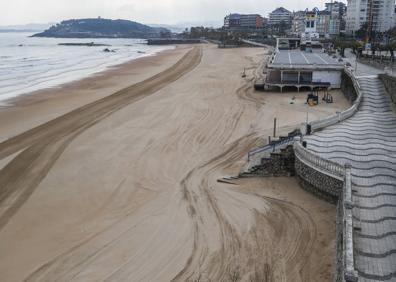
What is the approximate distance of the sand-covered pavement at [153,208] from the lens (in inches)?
468

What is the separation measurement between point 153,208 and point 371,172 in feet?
24.4

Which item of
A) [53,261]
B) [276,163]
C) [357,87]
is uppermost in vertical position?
[357,87]

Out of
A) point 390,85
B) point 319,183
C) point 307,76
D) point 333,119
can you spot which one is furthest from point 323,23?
point 319,183

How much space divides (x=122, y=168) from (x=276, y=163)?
6759 mm

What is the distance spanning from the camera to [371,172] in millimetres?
14641

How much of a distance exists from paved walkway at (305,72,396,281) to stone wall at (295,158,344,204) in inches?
29.2

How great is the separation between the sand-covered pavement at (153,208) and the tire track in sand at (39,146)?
0.23 ft

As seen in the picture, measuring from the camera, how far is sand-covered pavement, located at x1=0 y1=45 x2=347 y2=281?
1190 centimetres

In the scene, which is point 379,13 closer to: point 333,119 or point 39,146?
point 333,119

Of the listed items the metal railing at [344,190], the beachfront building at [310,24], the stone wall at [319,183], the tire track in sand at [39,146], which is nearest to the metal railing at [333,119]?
the metal railing at [344,190]

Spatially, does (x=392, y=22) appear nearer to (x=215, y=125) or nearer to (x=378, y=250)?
(x=215, y=125)

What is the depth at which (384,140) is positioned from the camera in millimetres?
17938

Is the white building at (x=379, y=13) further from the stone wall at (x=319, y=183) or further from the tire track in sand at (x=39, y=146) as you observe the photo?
the stone wall at (x=319, y=183)

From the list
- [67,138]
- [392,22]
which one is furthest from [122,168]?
[392,22]
